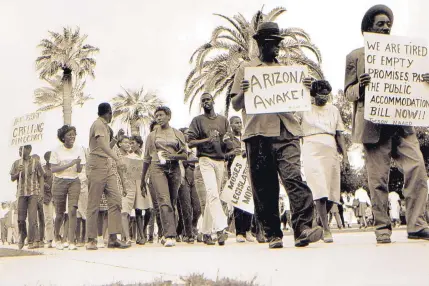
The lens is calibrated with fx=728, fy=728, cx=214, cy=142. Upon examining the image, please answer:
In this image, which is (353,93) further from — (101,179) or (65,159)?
(65,159)

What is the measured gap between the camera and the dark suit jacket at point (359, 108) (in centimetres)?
726

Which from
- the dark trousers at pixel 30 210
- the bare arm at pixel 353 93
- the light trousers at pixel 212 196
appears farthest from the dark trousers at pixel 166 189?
the bare arm at pixel 353 93

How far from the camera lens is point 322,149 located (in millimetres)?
8914

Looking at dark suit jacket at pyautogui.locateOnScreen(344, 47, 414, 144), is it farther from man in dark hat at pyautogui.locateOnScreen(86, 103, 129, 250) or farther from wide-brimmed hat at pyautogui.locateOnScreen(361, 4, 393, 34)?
man in dark hat at pyautogui.locateOnScreen(86, 103, 129, 250)

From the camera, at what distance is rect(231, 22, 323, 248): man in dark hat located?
22.9ft

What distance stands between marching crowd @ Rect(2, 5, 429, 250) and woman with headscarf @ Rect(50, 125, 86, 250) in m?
0.02

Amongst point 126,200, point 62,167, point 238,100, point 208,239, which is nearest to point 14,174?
point 62,167

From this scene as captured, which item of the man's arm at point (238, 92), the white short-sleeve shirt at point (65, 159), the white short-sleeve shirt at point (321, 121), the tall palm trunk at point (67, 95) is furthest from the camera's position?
the tall palm trunk at point (67, 95)

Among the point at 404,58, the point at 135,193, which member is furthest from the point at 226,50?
the point at 404,58

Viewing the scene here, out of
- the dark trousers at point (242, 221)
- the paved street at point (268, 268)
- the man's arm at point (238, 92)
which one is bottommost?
the paved street at point (268, 268)

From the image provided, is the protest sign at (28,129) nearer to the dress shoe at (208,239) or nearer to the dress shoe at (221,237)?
the dress shoe at (208,239)

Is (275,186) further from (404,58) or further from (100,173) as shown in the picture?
(100,173)

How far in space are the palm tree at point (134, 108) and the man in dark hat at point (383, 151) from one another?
149 feet

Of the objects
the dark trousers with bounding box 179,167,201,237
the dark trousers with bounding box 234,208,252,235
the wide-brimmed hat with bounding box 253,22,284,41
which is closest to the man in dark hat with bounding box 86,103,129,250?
the dark trousers with bounding box 179,167,201,237
